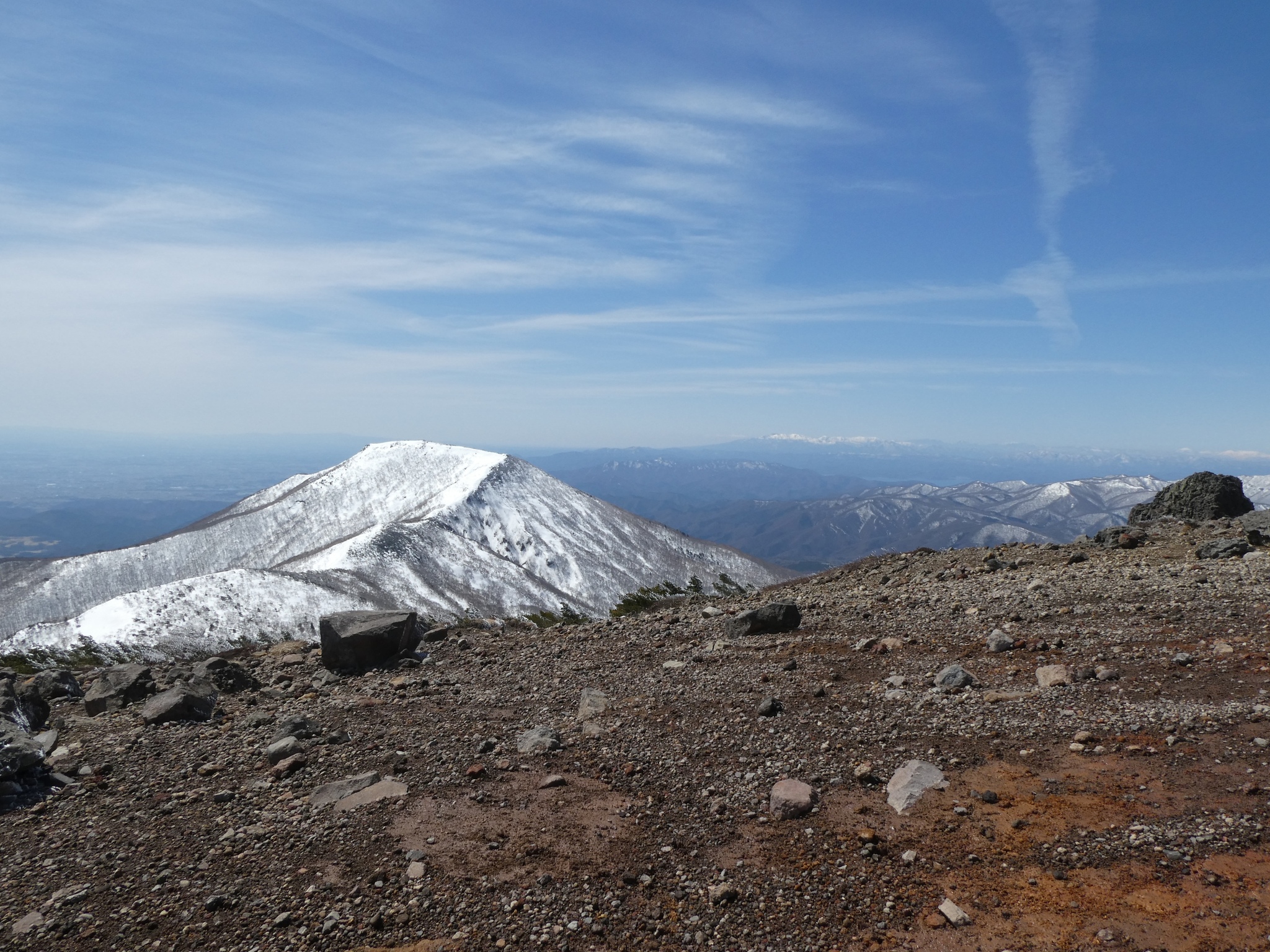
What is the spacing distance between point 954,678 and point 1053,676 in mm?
2059

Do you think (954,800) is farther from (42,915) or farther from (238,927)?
(42,915)

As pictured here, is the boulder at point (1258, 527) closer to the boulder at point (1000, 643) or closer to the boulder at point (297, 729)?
the boulder at point (1000, 643)

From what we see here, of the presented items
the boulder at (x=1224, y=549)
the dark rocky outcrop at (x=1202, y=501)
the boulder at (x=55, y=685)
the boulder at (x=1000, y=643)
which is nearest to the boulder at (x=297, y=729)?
the boulder at (x=55, y=685)

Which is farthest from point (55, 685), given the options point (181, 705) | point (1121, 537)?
point (1121, 537)

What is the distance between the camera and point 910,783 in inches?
453

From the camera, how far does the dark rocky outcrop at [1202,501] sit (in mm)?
33594

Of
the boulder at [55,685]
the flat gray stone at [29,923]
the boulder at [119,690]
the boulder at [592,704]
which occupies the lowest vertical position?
the boulder at [55,685]

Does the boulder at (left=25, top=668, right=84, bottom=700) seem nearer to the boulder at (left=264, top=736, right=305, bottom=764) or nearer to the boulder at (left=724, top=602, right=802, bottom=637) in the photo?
Answer: the boulder at (left=264, top=736, right=305, bottom=764)

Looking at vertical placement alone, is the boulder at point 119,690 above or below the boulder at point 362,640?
below

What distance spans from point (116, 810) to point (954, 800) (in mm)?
15983

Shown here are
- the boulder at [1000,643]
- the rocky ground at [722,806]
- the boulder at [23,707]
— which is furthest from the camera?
the boulder at [23,707]

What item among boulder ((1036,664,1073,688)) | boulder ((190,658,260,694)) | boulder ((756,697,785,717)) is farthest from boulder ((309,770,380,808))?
boulder ((1036,664,1073,688))

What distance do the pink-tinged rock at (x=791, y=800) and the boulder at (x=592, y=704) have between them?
6.17 metres

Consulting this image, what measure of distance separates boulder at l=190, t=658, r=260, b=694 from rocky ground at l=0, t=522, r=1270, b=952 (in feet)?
6.03
